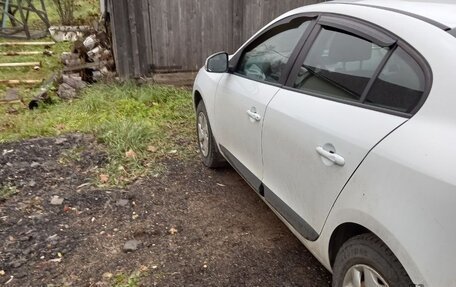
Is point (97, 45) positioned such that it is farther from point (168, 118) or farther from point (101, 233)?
point (101, 233)

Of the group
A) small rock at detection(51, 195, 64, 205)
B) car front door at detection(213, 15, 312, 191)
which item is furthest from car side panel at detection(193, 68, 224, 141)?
small rock at detection(51, 195, 64, 205)

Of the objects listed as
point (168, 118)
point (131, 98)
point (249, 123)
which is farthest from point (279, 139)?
point (131, 98)

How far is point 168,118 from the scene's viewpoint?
5828 millimetres

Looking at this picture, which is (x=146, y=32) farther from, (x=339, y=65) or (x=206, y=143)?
(x=339, y=65)

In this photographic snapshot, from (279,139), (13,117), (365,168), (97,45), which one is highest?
(365,168)

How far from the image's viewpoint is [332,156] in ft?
6.57

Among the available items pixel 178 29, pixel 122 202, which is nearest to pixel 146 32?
pixel 178 29

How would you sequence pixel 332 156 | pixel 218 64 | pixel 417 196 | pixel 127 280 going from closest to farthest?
pixel 417 196 → pixel 332 156 → pixel 127 280 → pixel 218 64

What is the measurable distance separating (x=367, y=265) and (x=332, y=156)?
54 cm

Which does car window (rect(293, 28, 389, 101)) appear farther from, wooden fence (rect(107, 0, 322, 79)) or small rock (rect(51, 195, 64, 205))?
wooden fence (rect(107, 0, 322, 79))

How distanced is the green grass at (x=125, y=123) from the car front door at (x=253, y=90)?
1269mm

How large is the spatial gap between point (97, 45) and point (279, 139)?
271 inches

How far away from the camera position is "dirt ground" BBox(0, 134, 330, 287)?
277 centimetres

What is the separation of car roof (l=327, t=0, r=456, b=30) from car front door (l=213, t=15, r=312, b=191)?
0.49m
